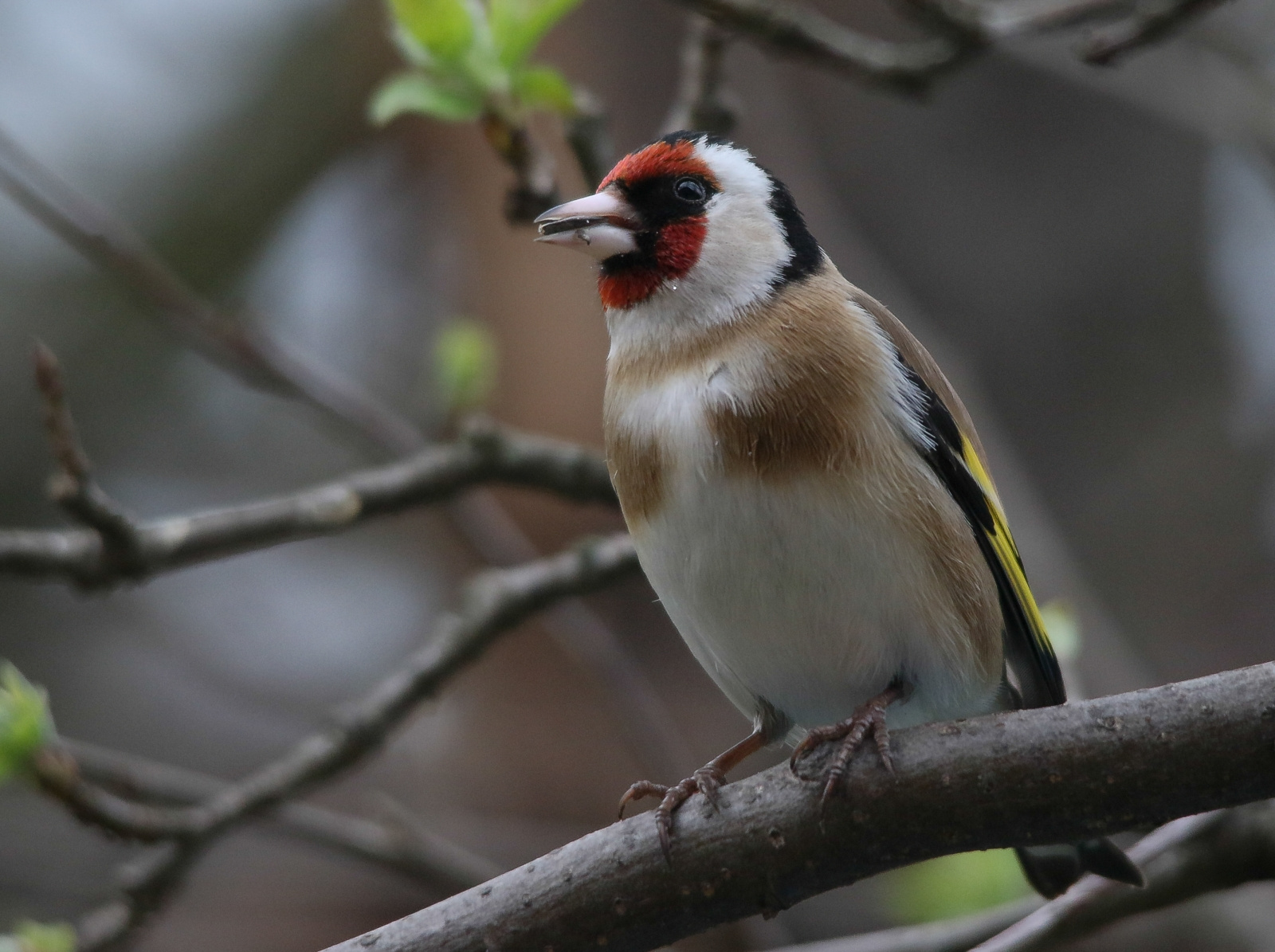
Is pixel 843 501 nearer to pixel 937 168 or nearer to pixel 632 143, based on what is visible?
pixel 632 143

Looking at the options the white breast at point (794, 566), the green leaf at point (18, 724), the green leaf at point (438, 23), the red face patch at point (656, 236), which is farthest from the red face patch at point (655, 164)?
the green leaf at point (18, 724)

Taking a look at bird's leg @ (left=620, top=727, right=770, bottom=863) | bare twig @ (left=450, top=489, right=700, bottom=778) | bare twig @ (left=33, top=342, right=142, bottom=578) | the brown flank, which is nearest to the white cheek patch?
the brown flank

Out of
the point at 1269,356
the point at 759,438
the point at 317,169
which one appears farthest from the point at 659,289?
the point at 317,169

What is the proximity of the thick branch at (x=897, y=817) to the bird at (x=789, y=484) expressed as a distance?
0.14 m

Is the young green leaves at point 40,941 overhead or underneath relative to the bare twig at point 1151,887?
overhead

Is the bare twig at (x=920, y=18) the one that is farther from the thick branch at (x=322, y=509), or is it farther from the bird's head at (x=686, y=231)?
the thick branch at (x=322, y=509)

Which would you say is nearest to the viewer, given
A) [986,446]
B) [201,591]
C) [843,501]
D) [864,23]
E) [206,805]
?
[843,501]

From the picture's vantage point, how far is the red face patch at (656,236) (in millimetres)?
3158

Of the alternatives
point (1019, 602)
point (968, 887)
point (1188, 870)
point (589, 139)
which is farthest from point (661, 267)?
point (968, 887)

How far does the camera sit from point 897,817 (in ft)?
7.34

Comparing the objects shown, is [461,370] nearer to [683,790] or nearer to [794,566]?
[794,566]

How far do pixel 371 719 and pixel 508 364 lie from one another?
111 inches

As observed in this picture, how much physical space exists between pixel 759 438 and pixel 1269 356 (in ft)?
13.4

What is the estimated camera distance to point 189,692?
24.3ft
